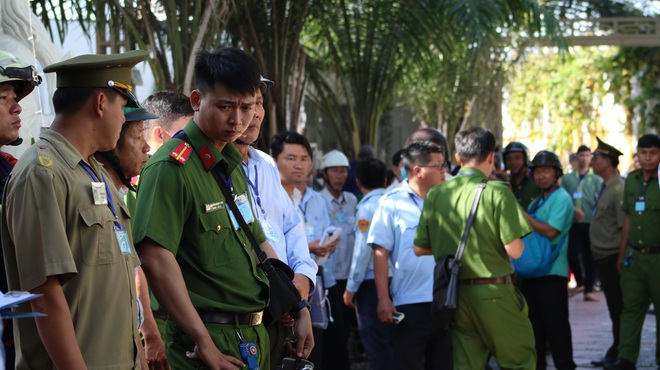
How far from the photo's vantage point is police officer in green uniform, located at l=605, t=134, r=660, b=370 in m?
7.80

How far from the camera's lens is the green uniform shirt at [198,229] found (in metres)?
3.08

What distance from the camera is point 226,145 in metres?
3.39

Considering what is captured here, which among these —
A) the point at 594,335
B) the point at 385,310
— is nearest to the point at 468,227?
the point at 385,310

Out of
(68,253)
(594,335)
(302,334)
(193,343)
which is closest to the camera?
(68,253)

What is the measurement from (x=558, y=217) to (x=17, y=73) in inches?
208

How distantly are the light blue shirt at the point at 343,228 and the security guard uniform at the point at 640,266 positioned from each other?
2391mm

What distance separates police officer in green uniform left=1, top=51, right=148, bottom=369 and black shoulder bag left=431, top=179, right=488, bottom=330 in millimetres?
2760

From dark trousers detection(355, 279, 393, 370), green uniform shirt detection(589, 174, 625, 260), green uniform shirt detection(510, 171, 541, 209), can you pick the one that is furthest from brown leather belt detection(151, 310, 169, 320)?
green uniform shirt detection(589, 174, 625, 260)

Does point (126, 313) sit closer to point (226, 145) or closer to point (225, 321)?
point (225, 321)

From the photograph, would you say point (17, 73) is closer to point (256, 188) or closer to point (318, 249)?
point (256, 188)

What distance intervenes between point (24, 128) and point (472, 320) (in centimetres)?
278

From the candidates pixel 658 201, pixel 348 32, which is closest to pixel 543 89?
pixel 348 32

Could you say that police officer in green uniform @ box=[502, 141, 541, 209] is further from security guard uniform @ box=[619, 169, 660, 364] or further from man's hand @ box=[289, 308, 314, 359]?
man's hand @ box=[289, 308, 314, 359]

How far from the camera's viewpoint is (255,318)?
10.7ft
